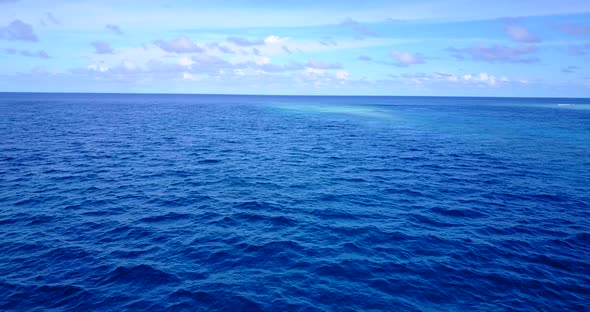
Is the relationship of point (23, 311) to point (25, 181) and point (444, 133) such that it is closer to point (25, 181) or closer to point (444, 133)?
point (25, 181)

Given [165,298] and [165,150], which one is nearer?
[165,298]

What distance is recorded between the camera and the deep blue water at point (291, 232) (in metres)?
20.8

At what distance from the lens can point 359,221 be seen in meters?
31.6

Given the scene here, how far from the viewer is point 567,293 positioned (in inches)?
838

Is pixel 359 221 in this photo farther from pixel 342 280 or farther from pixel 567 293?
pixel 567 293

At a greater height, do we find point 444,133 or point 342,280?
point 444,133

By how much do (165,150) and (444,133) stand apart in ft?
223

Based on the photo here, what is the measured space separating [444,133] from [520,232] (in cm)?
6483

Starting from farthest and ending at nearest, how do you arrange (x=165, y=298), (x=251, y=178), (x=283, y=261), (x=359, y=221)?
(x=251, y=178) < (x=359, y=221) < (x=283, y=261) < (x=165, y=298)

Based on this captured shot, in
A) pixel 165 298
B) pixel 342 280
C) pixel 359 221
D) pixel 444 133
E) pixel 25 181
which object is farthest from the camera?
pixel 444 133

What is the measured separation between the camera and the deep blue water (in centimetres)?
2080

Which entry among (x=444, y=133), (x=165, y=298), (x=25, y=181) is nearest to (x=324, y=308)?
(x=165, y=298)

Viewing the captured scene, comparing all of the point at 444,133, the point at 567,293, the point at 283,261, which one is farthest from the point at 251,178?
the point at 444,133

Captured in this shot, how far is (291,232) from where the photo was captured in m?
29.2
